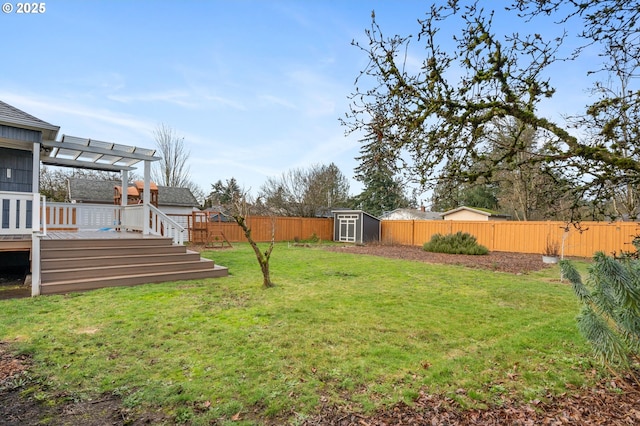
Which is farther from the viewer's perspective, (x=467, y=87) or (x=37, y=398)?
(x=467, y=87)

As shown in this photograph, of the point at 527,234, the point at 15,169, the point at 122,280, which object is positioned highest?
the point at 15,169

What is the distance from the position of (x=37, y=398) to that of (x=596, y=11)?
5.20 meters

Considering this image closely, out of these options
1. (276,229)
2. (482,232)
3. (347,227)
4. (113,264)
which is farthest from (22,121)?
(482,232)

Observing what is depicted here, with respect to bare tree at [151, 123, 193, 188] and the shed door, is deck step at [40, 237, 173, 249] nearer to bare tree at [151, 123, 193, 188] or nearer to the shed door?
the shed door

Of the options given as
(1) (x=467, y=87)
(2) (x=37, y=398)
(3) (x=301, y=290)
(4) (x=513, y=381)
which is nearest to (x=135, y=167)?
(3) (x=301, y=290)

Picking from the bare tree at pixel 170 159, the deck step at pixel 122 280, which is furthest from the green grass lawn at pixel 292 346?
the bare tree at pixel 170 159

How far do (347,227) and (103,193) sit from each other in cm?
1487

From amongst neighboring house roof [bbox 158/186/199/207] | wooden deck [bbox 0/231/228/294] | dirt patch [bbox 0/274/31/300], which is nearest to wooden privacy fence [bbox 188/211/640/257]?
neighboring house roof [bbox 158/186/199/207]

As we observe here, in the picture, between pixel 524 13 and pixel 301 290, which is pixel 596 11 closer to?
pixel 524 13

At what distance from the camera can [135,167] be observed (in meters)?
10.3

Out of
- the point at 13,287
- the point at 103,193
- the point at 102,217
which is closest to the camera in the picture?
the point at 13,287

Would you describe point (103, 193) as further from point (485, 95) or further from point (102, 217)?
point (485, 95)

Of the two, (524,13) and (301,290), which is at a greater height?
(524,13)

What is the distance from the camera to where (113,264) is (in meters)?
6.95
